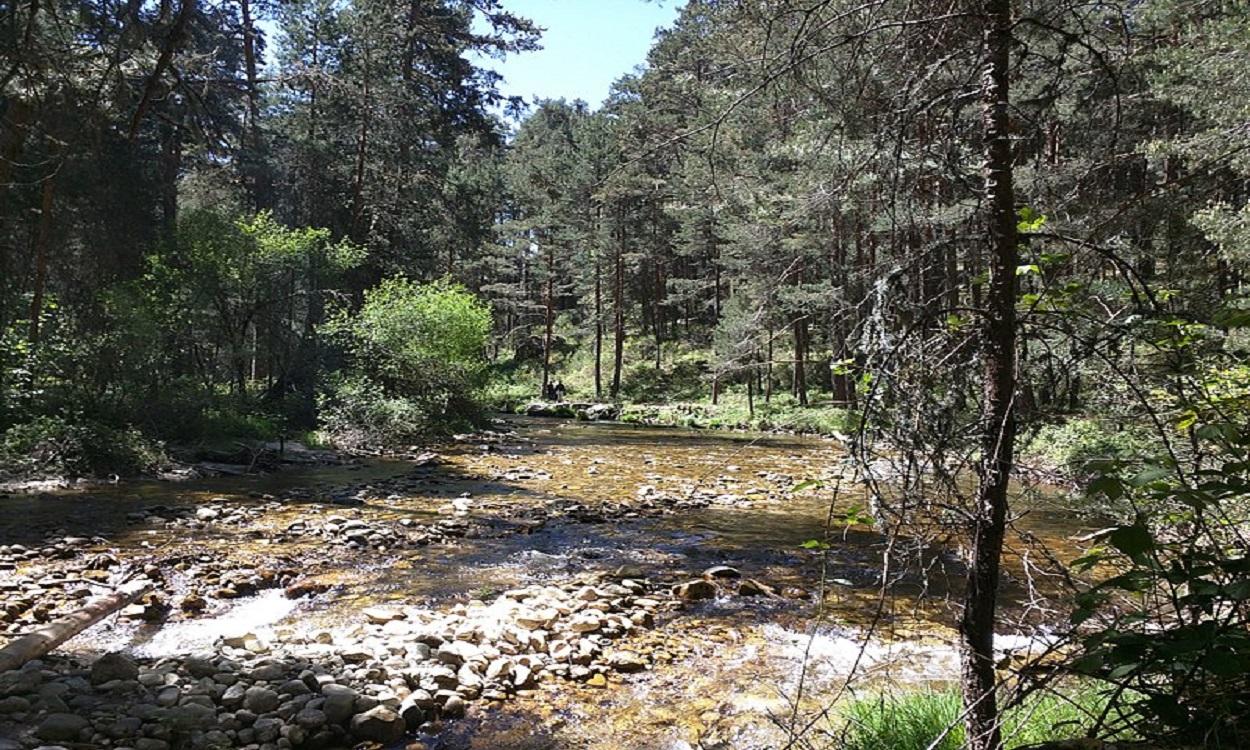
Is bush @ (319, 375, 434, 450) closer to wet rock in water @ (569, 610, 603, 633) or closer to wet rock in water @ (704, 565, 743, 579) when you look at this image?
wet rock in water @ (704, 565, 743, 579)

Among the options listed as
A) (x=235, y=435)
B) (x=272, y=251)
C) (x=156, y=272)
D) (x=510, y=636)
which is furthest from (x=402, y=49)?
(x=510, y=636)

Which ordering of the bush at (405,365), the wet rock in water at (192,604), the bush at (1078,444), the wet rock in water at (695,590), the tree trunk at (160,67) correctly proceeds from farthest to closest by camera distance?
the bush at (405,365) → the bush at (1078,444) → the wet rock in water at (695,590) → the wet rock in water at (192,604) → the tree trunk at (160,67)

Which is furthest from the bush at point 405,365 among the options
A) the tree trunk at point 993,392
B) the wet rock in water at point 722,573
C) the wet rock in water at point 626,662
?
the tree trunk at point 993,392

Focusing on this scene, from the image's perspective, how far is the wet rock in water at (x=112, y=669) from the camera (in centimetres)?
471

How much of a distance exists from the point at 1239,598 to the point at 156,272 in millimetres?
19250

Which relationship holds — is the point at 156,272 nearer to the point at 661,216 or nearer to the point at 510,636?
the point at 510,636

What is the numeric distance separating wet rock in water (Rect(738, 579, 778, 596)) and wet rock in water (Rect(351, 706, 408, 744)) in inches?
158

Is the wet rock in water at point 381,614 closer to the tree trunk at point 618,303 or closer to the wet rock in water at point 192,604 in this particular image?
the wet rock in water at point 192,604

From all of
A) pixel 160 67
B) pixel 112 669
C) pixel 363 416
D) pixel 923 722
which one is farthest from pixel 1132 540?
pixel 363 416

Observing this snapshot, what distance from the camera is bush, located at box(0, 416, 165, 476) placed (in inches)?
472

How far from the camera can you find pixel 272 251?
18703 mm

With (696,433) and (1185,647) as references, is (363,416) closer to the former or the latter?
(696,433)

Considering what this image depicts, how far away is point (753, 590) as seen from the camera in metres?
7.52

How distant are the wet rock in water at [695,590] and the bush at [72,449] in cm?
1101
